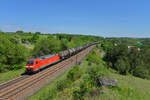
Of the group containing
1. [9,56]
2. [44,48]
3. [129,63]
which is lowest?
[129,63]

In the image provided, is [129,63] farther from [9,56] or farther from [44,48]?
[9,56]

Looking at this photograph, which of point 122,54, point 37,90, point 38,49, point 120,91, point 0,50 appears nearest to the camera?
point 120,91

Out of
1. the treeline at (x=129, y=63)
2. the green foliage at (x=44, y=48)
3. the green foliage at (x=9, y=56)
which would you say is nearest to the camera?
the green foliage at (x=9, y=56)

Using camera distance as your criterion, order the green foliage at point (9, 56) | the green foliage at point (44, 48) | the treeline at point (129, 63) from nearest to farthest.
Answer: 1. the green foliage at point (9, 56)
2. the treeline at point (129, 63)
3. the green foliage at point (44, 48)

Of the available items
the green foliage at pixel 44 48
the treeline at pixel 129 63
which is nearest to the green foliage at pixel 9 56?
the green foliage at pixel 44 48

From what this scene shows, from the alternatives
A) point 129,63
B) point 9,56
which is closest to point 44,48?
point 9,56

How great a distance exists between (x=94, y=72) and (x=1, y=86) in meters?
15.8

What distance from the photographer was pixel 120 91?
14078 mm

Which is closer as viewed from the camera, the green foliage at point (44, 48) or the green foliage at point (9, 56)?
the green foliage at point (9, 56)

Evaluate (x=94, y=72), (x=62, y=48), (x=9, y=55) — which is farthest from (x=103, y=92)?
(x=62, y=48)

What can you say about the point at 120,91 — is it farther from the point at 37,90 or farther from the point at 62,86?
the point at 37,90

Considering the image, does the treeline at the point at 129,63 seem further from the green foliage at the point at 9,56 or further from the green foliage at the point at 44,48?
the green foliage at the point at 9,56

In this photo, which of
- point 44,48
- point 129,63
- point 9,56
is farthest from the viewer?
point 129,63

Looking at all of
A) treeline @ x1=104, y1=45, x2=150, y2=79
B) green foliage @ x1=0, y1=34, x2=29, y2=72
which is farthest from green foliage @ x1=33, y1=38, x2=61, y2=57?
treeline @ x1=104, y1=45, x2=150, y2=79
